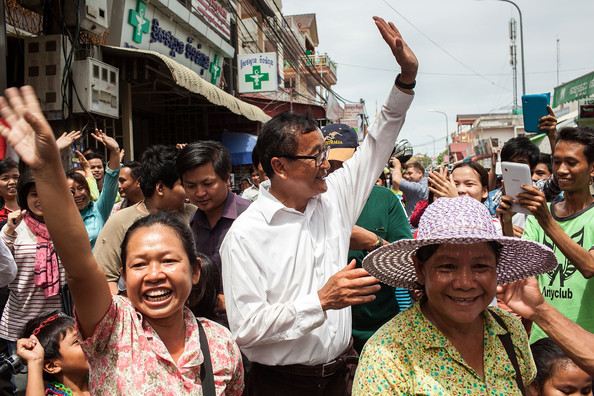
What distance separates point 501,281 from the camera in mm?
1981

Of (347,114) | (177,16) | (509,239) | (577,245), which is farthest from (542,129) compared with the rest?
(347,114)

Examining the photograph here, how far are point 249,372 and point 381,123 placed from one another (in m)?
A: 1.34

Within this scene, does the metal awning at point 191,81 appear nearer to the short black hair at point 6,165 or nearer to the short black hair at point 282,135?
the short black hair at point 6,165

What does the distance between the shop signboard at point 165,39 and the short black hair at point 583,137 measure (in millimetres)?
7795

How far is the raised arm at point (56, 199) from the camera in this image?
55.5 inches

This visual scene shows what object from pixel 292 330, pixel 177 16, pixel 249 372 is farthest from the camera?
pixel 177 16

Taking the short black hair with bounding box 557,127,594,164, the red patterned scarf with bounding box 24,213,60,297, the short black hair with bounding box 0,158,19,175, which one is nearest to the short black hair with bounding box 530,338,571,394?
the short black hair with bounding box 557,127,594,164

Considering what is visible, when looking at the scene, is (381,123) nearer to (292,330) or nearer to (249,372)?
(292,330)

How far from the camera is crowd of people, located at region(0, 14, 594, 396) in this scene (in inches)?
64.0

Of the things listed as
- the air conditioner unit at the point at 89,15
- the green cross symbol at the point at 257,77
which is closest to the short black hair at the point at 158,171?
the air conditioner unit at the point at 89,15

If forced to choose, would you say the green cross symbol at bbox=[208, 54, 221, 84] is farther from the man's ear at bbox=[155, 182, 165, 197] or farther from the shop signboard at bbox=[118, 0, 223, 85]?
the man's ear at bbox=[155, 182, 165, 197]

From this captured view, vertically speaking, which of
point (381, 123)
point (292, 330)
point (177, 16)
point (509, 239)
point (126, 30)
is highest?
point (177, 16)

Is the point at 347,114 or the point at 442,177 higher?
the point at 347,114

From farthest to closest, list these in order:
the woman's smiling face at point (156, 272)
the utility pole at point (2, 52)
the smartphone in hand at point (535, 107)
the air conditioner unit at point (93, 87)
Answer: the air conditioner unit at point (93, 87) < the utility pole at point (2, 52) < the smartphone in hand at point (535, 107) < the woman's smiling face at point (156, 272)
